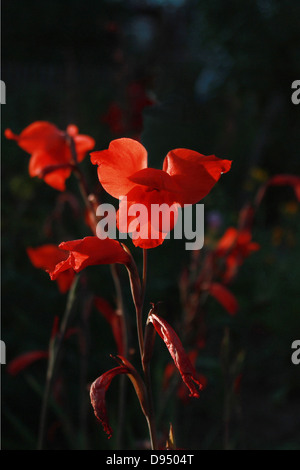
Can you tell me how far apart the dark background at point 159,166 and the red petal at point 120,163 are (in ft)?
2.51

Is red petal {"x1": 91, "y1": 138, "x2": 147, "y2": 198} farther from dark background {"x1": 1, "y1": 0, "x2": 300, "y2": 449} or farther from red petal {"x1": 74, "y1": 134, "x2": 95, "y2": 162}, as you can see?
dark background {"x1": 1, "y1": 0, "x2": 300, "y2": 449}

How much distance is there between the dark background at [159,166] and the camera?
1867 millimetres

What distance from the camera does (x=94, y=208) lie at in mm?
943

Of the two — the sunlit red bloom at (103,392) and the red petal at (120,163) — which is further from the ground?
the red petal at (120,163)

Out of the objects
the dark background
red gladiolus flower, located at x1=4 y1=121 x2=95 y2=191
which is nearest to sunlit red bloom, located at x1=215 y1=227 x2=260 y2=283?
the dark background

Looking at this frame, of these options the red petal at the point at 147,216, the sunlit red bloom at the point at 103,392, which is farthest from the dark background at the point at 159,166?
the red petal at the point at 147,216

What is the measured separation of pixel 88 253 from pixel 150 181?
12 cm

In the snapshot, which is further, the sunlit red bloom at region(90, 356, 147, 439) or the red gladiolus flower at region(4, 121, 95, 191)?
the red gladiolus flower at region(4, 121, 95, 191)

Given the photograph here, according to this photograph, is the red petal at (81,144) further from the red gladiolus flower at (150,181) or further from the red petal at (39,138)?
the red gladiolus flower at (150,181)

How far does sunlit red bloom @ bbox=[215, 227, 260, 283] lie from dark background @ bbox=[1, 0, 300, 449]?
0.45m

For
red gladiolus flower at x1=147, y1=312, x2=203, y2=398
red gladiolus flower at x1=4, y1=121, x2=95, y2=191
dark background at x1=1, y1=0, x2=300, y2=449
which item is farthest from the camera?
dark background at x1=1, y1=0, x2=300, y2=449

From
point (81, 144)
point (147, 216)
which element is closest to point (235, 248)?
point (81, 144)

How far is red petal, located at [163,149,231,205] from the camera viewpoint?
0.62 m
